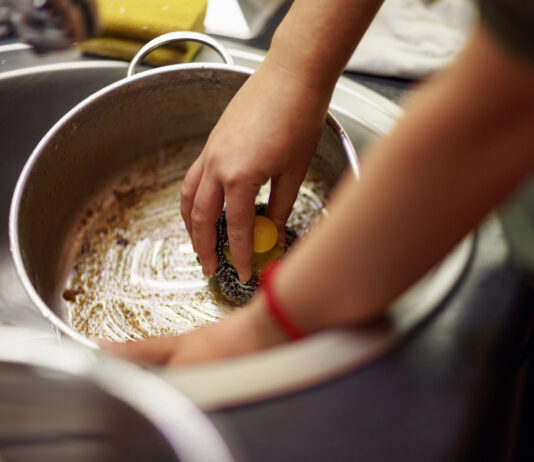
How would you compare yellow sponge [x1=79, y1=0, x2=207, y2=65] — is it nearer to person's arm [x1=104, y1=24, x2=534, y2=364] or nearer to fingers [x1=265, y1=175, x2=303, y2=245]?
fingers [x1=265, y1=175, x2=303, y2=245]

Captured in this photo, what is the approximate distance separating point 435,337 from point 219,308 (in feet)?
0.87

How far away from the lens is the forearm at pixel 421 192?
16 cm

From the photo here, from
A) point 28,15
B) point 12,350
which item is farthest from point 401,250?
point 28,15

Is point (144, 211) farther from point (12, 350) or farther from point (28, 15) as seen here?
point (12, 350)

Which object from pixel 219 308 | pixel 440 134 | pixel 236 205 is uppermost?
pixel 440 134

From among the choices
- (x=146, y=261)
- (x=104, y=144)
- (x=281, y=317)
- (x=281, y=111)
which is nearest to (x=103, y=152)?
(x=104, y=144)

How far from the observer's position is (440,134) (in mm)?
172

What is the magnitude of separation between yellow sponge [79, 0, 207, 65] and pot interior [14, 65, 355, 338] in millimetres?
52

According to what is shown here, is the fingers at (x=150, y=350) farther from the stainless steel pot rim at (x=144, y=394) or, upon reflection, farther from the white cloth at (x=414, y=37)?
the white cloth at (x=414, y=37)

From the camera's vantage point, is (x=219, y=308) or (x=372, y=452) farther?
(x=219, y=308)

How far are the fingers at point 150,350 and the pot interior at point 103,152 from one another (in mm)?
128

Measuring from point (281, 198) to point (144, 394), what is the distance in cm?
24

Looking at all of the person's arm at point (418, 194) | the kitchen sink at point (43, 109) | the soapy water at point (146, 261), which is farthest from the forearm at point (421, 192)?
the soapy water at point (146, 261)

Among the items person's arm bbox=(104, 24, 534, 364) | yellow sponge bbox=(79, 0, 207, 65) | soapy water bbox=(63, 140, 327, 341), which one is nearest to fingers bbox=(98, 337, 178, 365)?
person's arm bbox=(104, 24, 534, 364)
